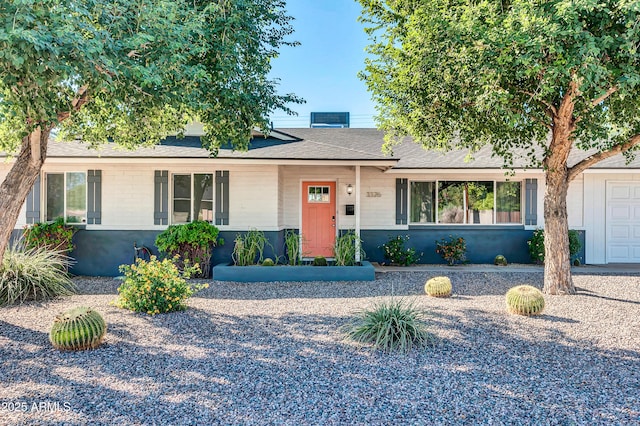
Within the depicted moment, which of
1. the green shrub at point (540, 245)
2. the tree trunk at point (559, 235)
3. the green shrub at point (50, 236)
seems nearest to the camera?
the tree trunk at point (559, 235)

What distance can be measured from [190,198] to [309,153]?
3136 mm

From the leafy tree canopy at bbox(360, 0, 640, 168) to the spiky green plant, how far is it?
9.59 feet

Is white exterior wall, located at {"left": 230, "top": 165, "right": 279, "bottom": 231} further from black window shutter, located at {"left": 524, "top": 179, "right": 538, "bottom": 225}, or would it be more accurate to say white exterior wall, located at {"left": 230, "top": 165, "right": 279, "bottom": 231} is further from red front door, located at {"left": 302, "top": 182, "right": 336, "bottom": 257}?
black window shutter, located at {"left": 524, "top": 179, "right": 538, "bottom": 225}

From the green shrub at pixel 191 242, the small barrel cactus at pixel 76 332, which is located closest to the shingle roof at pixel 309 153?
the green shrub at pixel 191 242

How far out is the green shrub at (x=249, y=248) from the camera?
30.2ft

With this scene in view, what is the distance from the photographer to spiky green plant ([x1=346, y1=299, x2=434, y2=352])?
4.59 meters

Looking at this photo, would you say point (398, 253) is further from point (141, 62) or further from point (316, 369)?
point (141, 62)

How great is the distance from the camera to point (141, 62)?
4.47 m

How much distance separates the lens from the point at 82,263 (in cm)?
970

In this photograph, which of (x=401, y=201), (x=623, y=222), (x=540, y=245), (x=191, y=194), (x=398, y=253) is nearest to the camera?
(x=191, y=194)

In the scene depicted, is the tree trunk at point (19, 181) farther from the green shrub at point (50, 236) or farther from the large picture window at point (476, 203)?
the large picture window at point (476, 203)

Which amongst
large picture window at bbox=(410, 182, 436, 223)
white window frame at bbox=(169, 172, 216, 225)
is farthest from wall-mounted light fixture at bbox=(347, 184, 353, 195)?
white window frame at bbox=(169, 172, 216, 225)

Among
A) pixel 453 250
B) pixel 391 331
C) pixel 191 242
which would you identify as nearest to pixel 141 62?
pixel 391 331

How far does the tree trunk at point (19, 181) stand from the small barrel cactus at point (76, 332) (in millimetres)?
1303
